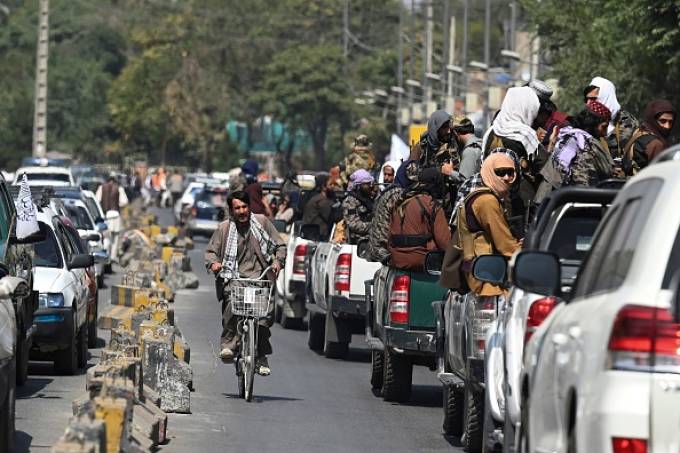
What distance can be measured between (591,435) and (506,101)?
810 centimetres

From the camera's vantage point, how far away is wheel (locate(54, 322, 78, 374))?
17.8 metres

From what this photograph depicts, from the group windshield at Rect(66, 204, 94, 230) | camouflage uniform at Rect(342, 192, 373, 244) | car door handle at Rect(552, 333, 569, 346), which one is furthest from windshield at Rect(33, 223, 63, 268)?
windshield at Rect(66, 204, 94, 230)

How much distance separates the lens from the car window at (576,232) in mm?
10922

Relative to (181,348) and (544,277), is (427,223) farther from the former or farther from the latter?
(544,277)

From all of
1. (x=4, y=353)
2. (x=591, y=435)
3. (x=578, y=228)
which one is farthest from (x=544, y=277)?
(x=4, y=353)

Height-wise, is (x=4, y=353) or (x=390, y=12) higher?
(x=390, y=12)

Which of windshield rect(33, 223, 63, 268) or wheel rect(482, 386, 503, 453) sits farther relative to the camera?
windshield rect(33, 223, 63, 268)

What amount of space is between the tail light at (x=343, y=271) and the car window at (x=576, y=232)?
30.3 ft

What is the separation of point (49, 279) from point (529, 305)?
9116mm

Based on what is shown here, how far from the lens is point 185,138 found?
11456 cm

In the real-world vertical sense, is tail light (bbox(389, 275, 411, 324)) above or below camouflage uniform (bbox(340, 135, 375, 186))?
below

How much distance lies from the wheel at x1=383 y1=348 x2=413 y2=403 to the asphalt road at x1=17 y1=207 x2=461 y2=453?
0.43 ft

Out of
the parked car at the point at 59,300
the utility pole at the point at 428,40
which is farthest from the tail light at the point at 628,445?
the utility pole at the point at 428,40

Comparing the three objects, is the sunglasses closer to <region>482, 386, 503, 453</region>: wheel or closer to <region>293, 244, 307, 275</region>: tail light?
<region>482, 386, 503, 453</region>: wheel
